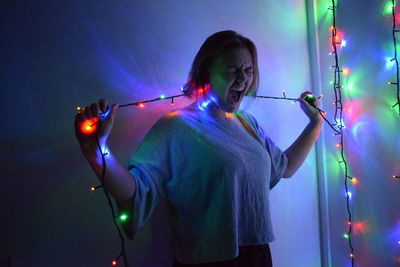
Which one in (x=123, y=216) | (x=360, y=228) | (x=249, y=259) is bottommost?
(x=360, y=228)

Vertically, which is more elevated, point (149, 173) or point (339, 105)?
point (339, 105)

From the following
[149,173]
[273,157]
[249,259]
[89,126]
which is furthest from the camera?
[273,157]

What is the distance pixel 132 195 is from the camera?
0.73 m

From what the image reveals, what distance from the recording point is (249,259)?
0.91 metres

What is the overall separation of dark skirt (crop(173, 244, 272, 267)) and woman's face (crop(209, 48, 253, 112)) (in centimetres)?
47

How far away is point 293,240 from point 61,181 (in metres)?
1.14

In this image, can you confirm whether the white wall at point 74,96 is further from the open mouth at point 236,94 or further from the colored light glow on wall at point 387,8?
the colored light glow on wall at point 387,8

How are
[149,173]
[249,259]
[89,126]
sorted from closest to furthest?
1. [89,126]
2. [149,173]
3. [249,259]

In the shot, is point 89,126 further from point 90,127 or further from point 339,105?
point 339,105

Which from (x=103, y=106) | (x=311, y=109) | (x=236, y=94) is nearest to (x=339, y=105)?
(x=311, y=109)

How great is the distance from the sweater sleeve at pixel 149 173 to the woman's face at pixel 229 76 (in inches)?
7.8

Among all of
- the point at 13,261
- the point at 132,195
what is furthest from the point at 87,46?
the point at 13,261

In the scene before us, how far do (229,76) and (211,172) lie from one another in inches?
12.1

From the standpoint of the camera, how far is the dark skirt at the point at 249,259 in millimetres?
849
